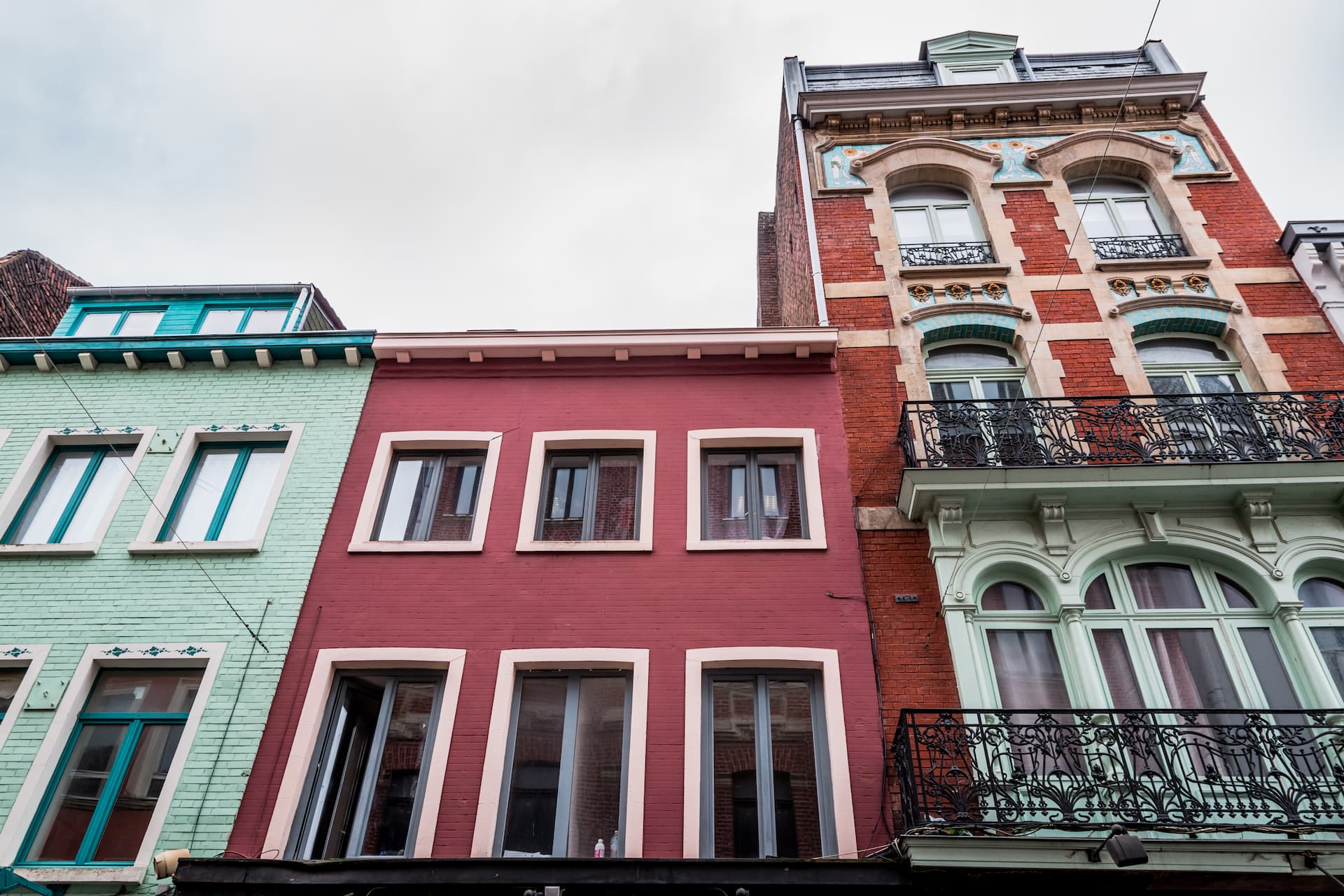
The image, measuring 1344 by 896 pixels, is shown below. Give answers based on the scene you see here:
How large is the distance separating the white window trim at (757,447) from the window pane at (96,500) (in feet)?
24.3

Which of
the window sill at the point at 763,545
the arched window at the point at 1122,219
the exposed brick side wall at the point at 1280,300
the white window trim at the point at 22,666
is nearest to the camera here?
the white window trim at the point at 22,666

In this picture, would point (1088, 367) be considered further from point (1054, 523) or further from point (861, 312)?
point (861, 312)

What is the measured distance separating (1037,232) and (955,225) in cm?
125

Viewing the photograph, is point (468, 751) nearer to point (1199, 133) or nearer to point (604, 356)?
point (604, 356)

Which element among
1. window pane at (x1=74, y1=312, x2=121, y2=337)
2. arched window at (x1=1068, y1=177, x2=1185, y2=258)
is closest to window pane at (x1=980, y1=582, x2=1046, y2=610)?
arched window at (x1=1068, y1=177, x2=1185, y2=258)

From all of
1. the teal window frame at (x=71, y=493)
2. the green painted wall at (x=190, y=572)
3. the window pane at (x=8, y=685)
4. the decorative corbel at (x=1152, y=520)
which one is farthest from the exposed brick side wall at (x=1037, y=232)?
the window pane at (x=8, y=685)

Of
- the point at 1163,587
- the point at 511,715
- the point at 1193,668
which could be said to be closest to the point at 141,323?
the point at 511,715

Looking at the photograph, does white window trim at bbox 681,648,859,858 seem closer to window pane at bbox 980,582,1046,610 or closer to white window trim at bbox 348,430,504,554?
window pane at bbox 980,582,1046,610

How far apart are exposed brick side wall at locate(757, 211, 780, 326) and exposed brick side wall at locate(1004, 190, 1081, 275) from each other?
7.08 meters

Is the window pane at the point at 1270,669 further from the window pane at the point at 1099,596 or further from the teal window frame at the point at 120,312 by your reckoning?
the teal window frame at the point at 120,312

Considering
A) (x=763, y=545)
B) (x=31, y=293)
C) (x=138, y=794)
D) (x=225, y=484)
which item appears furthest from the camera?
(x=31, y=293)

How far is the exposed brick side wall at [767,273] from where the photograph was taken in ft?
68.2

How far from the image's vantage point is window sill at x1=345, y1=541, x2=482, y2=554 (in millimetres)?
10469

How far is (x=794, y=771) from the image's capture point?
890 cm
